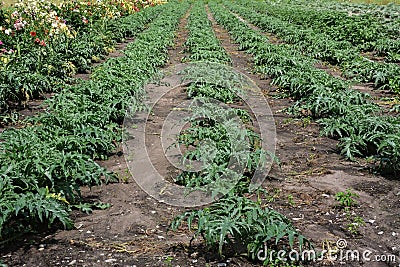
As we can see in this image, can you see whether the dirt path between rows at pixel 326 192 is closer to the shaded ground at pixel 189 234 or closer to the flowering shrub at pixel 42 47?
the shaded ground at pixel 189 234

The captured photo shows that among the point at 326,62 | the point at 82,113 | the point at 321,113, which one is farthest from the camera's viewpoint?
the point at 326,62

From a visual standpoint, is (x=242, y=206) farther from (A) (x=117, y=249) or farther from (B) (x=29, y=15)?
(B) (x=29, y=15)

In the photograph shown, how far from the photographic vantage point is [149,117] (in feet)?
21.9

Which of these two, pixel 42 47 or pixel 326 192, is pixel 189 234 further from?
pixel 42 47

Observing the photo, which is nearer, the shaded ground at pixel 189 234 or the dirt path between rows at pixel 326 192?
the shaded ground at pixel 189 234

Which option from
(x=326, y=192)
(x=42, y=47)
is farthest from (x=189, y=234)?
(x=42, y=47)

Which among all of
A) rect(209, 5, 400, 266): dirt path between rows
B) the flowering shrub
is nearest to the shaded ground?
rect(209, 5, 400, 266): dirt path between rows

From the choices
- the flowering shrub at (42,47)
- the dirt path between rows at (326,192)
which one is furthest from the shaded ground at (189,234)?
the flowering shrub at (42,47)

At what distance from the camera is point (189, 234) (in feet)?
11.8

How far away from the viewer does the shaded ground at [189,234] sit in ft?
10.6

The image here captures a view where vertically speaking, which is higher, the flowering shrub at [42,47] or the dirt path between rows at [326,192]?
the flowering shrub at [42,47]

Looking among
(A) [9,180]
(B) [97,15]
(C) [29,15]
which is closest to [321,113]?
(A) [9,180]

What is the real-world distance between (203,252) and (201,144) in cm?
168

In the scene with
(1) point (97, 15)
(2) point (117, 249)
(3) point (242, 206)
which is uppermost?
(1) point (97, 15)
